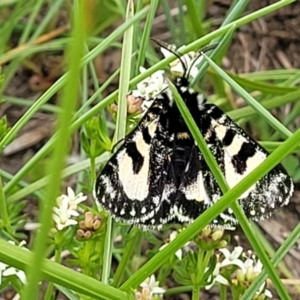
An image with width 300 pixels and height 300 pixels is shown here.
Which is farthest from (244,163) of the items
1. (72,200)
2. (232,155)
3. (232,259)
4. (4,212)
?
(4,212)

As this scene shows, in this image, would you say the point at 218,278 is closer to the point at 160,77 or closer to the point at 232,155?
the point at 232,155

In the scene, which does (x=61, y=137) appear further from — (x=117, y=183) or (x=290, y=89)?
(x=290, y=89)

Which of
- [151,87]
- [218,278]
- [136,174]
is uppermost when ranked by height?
[151,87]

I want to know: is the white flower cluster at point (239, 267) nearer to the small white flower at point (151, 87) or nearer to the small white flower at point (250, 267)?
the small white flower at point (250, 267)

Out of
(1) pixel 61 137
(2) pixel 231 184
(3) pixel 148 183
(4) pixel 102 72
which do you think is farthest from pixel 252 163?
(4) pixel 102 72

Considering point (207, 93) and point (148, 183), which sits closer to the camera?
point (148, 183)

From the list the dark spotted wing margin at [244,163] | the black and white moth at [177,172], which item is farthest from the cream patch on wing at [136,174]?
the dark spotted wing margin at [244,163]
